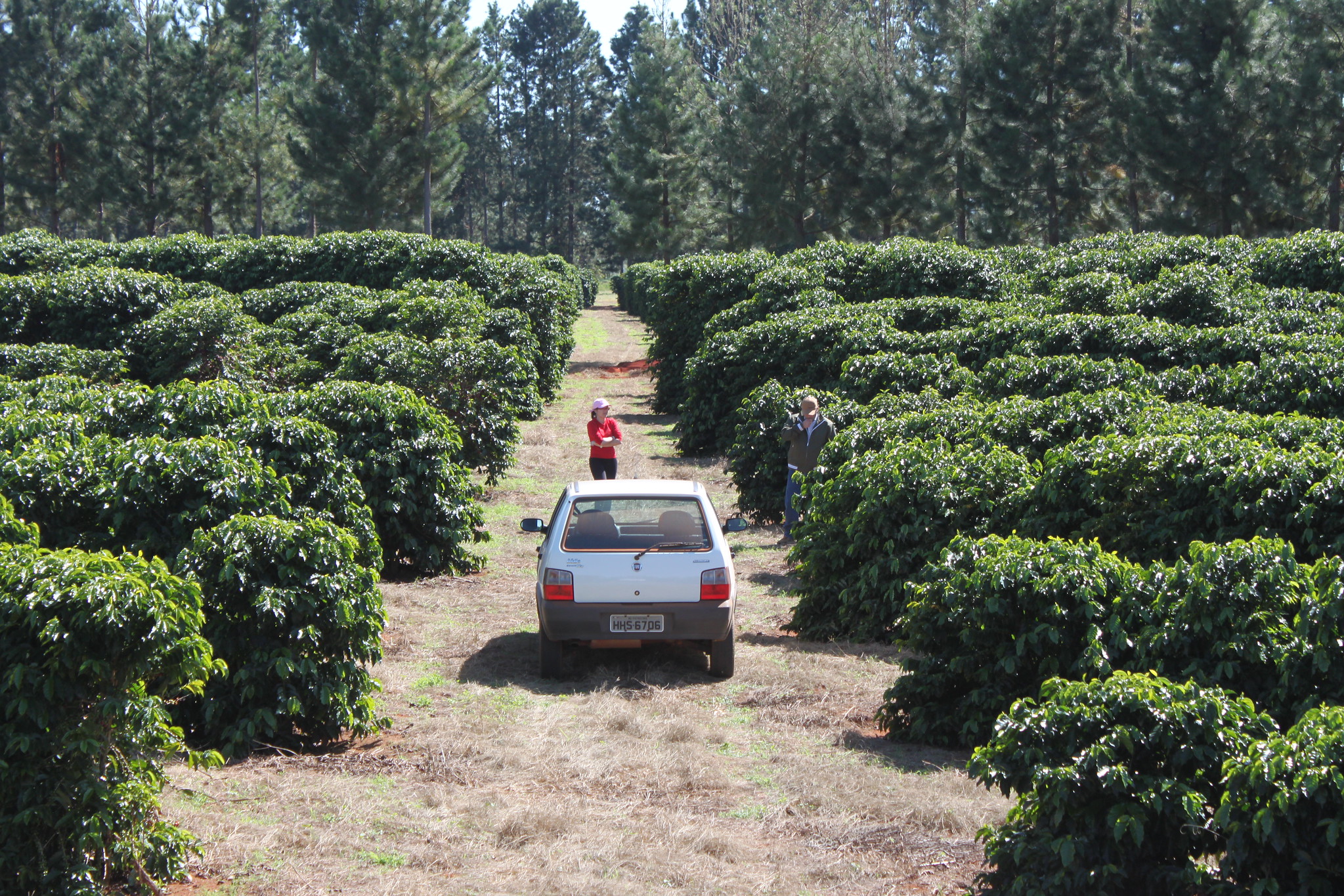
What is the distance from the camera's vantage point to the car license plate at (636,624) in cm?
804

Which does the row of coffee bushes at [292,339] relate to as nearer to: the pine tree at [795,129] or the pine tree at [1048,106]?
the pine tree at [1048,106]

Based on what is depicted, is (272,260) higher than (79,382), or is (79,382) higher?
(272,260)

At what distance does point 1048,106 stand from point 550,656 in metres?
36.8

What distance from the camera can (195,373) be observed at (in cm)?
1706

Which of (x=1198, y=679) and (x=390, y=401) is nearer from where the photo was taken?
(x=1198, y=679)

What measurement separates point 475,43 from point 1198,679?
48265 millimetres

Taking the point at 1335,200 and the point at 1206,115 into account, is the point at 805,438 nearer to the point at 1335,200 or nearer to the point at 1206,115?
the point at 1206,115

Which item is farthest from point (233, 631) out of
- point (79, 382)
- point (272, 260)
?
point (272, 260)

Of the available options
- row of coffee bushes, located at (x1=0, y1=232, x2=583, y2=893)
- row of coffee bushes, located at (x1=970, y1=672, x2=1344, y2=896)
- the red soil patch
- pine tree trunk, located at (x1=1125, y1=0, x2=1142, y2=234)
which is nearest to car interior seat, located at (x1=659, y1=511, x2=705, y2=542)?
row of coffee bushes, located at (x1=0, y1=232, x2=583, y2=893)

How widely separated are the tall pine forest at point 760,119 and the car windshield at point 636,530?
28.5 metres

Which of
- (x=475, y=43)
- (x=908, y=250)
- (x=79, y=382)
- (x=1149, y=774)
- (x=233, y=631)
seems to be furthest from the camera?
(x=475, y=43)

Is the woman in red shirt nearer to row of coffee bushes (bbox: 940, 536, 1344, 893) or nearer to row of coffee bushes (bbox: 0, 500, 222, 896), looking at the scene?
row of coffee bushes (bbox: 940, 536, 1344, 893)

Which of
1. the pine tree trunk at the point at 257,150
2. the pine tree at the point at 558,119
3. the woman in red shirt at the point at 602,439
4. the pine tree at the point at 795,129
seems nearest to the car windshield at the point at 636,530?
the woman in red shirt at the point at 602,439

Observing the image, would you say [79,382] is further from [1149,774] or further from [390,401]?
[1149,774]
